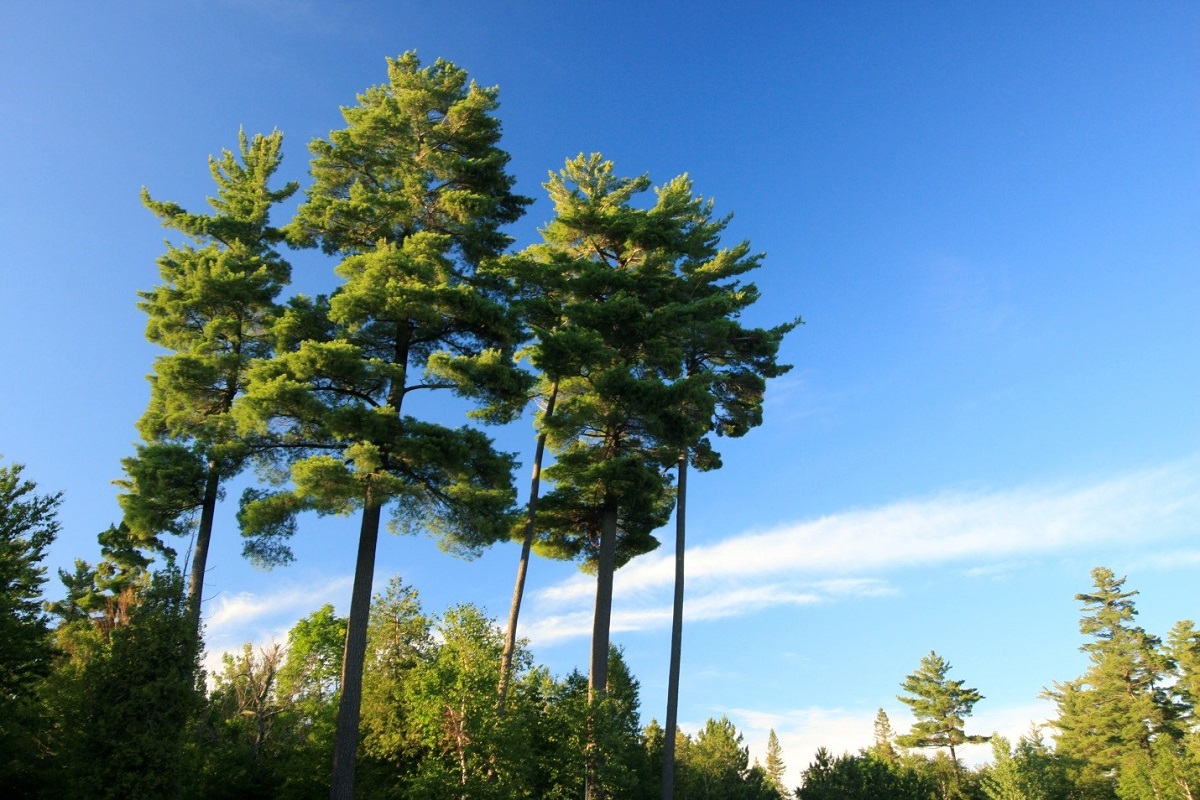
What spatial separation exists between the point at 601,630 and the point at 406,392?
8.51m

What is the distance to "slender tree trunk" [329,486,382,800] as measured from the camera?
639 inches

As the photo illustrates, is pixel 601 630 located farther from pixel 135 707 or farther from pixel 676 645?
pixel 135 707

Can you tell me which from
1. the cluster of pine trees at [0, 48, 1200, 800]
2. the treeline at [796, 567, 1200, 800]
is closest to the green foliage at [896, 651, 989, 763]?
the treeline at [796, 567, 1200, 800]

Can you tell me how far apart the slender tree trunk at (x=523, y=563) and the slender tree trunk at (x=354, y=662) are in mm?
3490

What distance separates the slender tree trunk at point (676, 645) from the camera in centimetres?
2092

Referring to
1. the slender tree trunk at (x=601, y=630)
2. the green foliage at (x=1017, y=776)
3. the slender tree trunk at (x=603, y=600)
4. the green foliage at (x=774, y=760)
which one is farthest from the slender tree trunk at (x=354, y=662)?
the green foliage at (x=774, y=760)

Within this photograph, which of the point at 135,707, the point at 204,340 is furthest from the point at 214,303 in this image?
the point at 135,707

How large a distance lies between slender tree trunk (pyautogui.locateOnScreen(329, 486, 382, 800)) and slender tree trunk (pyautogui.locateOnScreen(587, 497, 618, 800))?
5.60 meters

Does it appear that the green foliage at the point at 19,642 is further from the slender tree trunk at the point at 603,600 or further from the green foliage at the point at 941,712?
the green foliage at the point at 941,712

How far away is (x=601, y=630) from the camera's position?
2170cm

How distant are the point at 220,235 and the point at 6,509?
9570 mm

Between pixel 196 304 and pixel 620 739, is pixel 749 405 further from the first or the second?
pixel 196 304

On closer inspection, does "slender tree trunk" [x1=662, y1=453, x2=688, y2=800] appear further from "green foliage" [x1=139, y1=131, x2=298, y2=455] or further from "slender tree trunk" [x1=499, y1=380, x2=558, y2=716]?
"green foliage" [x1=139, y1=131, x2=298, y2=455]

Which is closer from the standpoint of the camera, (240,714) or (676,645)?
(676,645)
